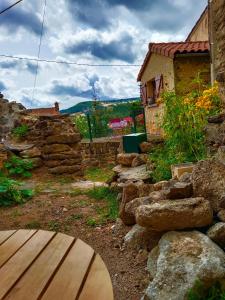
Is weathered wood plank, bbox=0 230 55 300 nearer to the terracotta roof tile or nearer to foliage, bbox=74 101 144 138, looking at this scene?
the terracotta roof tile

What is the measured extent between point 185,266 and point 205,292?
187mm

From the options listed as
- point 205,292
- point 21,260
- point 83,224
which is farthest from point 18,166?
point 21,260

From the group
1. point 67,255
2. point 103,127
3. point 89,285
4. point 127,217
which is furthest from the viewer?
point 103,127

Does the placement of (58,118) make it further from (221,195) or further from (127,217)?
(221,195)

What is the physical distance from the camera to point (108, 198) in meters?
5.11

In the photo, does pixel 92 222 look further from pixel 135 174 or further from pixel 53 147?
pixel 53 147

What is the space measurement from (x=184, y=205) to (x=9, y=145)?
18.4 ft

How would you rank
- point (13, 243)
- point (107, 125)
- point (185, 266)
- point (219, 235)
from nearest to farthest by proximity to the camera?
point (13, 243), point (185, 266), point (219, 235), point (107, 125)

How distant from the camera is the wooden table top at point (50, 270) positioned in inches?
47.6

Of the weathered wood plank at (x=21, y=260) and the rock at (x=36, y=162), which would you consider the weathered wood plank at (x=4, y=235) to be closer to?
the weathered wood plank at (x=21, y=260)

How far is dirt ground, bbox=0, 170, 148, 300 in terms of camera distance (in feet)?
8.57

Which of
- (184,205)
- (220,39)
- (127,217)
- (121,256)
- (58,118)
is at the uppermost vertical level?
(220,39)

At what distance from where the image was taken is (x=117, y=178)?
5734 mm

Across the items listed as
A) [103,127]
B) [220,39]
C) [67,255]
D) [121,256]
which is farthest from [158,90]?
[67,255]
